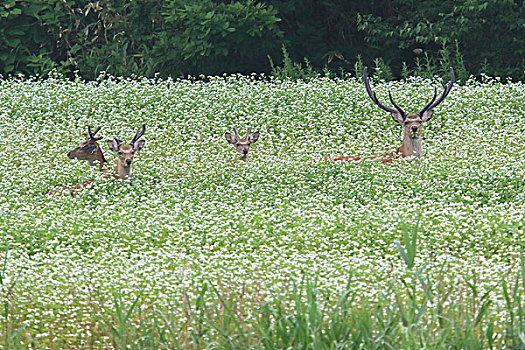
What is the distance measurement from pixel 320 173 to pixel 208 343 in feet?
19.1

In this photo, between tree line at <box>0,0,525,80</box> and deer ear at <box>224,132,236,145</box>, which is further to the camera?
tree line at <box>0,0,525,80</box>

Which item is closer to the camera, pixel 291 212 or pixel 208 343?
pixel 208 343

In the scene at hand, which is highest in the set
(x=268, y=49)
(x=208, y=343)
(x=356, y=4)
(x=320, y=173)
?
(x=356, y=4)

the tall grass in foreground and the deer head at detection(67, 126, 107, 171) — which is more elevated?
the deer head at detection(67, 126, 107, 171)

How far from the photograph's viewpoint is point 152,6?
1842 cm

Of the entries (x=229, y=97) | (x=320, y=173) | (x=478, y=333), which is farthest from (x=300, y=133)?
(x=478, y=333)

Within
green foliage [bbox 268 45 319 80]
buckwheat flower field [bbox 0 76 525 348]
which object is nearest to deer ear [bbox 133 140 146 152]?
buckwheat flower field [bbox 0 76 525 348]

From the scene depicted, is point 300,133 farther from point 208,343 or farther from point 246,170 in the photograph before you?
point 208,343

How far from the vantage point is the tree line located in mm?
17094

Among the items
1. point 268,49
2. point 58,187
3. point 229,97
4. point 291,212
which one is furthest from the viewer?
point 268,49

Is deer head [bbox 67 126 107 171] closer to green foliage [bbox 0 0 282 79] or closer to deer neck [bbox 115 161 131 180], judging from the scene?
deer neck [bbox 115 161 131 180]

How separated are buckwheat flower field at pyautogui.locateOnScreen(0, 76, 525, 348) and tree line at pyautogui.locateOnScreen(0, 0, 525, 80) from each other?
139cm

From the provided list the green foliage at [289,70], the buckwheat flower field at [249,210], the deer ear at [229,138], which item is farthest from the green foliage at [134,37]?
the deer ear at [229,138]

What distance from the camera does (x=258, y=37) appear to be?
17.4 meters
